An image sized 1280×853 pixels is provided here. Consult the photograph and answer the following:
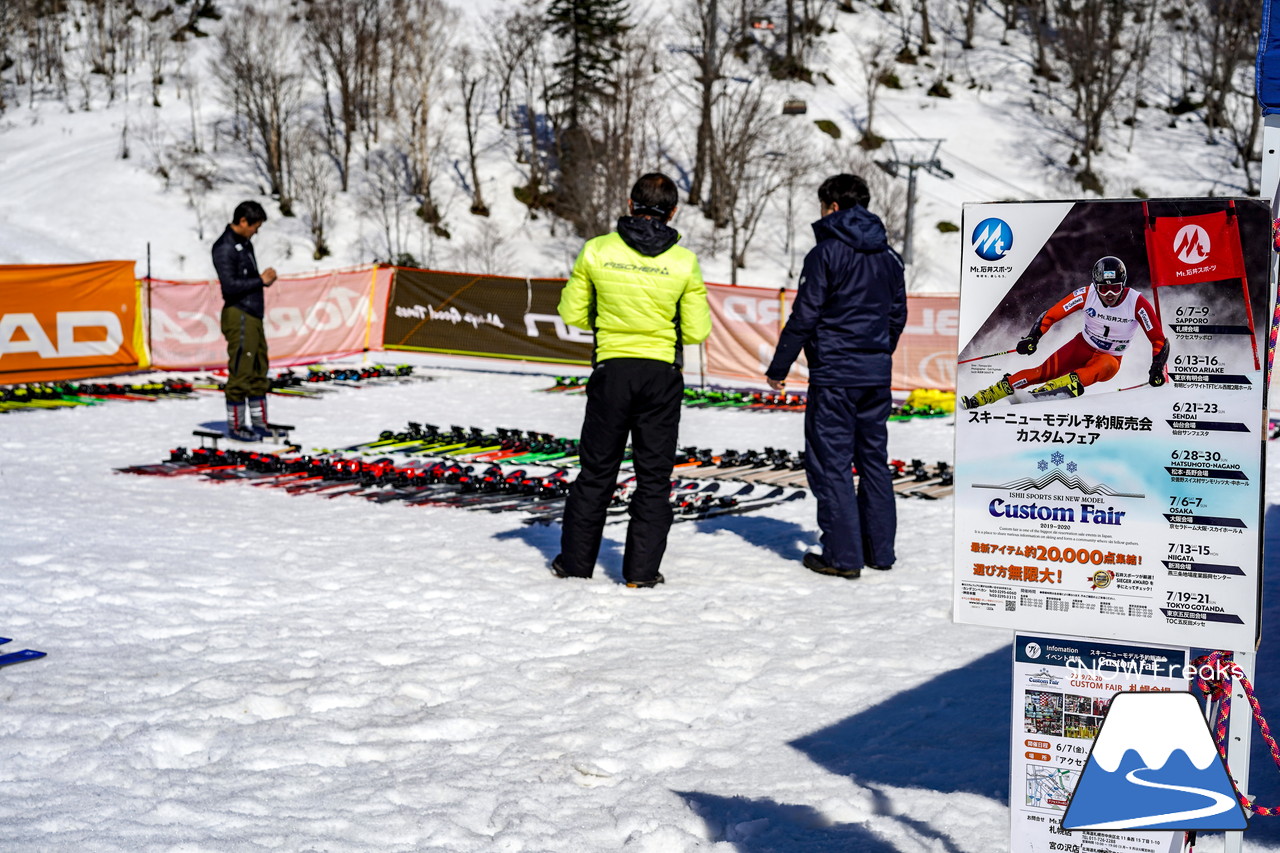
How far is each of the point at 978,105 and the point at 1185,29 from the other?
15.0 meters

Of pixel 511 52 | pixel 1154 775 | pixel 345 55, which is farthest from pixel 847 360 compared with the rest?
pixel 511 52

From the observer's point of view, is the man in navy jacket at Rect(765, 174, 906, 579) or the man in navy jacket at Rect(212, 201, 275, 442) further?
the man in navy jacket at Rect(212, 201, 275, 442)

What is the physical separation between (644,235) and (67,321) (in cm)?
1305

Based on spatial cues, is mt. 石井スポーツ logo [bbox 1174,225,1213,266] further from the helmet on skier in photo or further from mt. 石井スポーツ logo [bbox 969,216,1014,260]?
mt. 石井スポーツ logo [bbox 969,216,1014,260]

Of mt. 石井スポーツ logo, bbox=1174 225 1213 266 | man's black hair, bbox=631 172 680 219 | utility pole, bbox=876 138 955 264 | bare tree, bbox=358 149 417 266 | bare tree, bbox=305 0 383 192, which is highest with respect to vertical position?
bare tree, bbox=305 0 383 192

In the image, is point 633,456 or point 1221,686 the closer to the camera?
point 1221,686

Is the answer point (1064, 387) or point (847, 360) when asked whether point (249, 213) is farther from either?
point (1064, 387)

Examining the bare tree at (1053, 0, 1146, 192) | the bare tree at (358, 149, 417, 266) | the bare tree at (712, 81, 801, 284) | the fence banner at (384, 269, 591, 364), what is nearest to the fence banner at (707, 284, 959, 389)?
the fence banner at (384, 269, 591, 364)

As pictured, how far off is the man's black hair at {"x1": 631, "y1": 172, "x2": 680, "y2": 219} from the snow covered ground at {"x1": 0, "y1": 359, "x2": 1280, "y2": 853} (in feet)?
6.30

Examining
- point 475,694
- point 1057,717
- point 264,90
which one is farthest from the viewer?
point 264,90

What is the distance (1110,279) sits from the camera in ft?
7.84

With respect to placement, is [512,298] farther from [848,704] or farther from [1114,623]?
[1114,623]

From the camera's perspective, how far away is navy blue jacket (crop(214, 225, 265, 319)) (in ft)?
35.1

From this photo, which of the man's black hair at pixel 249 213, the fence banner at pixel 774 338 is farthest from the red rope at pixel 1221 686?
the fence banner at pixel 774 338
